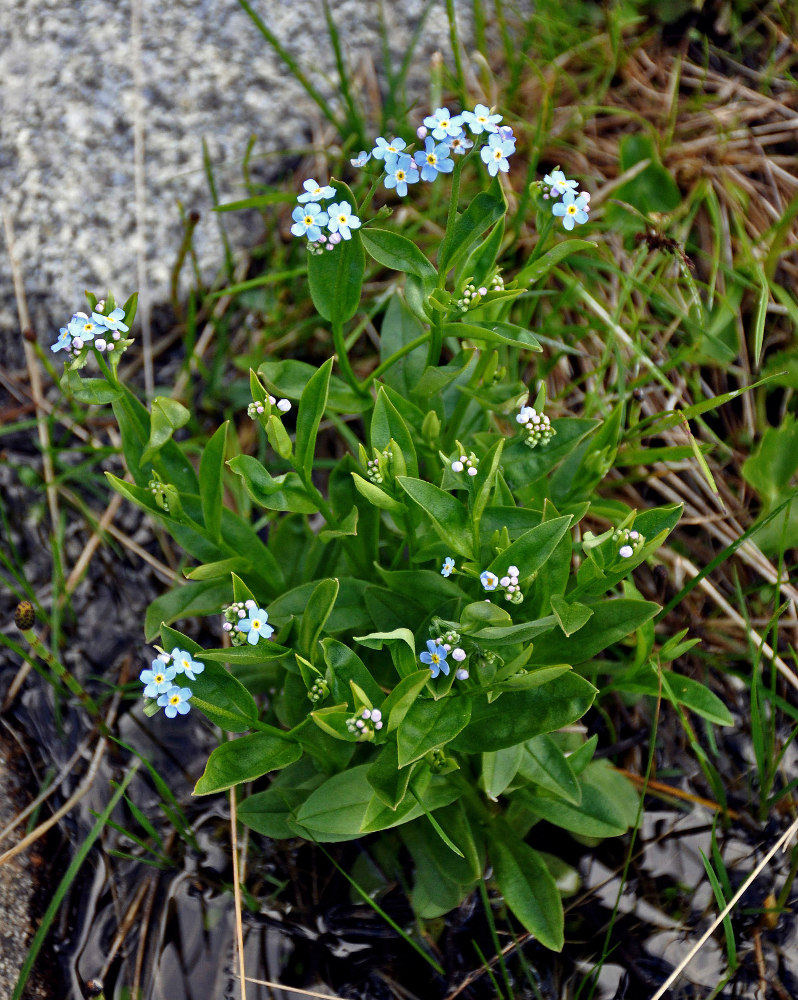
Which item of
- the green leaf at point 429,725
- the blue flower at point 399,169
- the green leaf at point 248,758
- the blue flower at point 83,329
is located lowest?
the green leaf at point 248,758

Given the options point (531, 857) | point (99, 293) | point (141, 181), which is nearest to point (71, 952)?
point (531, 857)

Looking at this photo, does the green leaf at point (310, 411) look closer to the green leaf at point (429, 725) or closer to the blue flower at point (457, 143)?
the blue flower at point (457, 143)

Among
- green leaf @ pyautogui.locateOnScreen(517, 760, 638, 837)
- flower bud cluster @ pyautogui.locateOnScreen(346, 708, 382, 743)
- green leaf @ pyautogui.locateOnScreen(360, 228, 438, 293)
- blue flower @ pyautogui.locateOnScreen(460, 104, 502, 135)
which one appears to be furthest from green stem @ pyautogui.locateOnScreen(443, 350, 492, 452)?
green leaf @ pyautogui.locateOnScreen(517, 760, 638, 837)

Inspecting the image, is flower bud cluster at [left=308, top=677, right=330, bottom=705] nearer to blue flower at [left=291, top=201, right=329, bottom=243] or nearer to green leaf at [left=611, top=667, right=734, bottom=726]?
green leaf at [left=611, top=667, right=734, bottom=726]

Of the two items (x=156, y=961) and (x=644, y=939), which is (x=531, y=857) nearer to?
(x=644, y=939)

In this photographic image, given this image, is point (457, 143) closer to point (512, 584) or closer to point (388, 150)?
point (388, 150)

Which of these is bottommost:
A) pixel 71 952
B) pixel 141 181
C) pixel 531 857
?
pixel 71 952

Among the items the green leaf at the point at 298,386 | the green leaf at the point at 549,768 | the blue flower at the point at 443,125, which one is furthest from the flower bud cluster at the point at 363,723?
the blue flower at the point at 443,125
